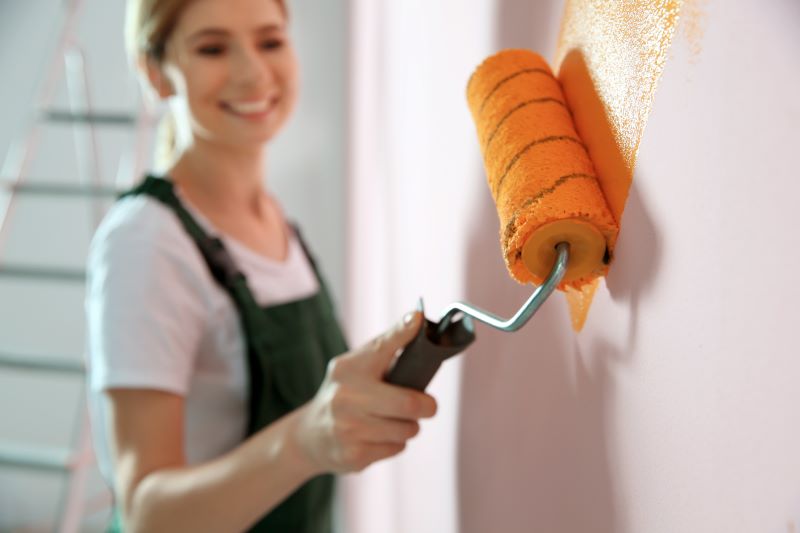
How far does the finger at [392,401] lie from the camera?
25.9 inches

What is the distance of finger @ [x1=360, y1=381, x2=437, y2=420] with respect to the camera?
66 centimetres

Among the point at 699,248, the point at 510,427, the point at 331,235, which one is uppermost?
the point at 331,235

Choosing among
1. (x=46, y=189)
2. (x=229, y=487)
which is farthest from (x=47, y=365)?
(x=229, y=487)

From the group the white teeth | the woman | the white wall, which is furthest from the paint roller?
the white wall

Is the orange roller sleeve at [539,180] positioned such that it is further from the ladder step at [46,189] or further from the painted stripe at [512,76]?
the ladder step at [46,189]

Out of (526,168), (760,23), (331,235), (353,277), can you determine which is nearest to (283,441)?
(526,168)

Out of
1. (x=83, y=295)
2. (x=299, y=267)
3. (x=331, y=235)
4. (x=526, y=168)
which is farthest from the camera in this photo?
(x=83, y=295)

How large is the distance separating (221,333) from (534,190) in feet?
2.20

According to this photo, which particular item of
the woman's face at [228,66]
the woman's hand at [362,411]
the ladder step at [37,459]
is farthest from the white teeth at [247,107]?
the ladder step at [37,459]

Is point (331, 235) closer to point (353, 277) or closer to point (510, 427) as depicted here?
point (353, 277)

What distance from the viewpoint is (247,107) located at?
1.11m

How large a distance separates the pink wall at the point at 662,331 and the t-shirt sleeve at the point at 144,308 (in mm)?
325

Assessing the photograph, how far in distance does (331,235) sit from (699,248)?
1.90 meters

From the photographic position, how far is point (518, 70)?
56 centimetres
